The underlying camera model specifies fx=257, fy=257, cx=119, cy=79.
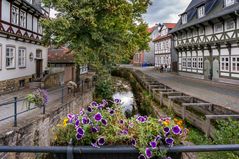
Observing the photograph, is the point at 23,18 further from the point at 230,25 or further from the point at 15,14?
the point at 230,25

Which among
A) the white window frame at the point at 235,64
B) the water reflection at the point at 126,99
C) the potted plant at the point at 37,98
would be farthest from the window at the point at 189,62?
the potted plant at the point at 37,98

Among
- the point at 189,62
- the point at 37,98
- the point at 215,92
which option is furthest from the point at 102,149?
the point at 189,62

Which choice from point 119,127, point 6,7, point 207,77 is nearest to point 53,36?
point 6,7

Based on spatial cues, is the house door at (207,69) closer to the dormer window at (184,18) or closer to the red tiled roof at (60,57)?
the dormer window at (184,18)

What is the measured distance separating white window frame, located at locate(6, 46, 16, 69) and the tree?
9.63 feet

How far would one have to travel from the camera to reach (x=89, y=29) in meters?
15.4

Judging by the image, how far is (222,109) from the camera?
408 inches

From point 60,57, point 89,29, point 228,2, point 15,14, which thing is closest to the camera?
point 89,29

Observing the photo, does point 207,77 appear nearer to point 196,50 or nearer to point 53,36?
point 196,50

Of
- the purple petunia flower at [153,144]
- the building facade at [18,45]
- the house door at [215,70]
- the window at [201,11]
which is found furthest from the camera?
the window at [201,11]

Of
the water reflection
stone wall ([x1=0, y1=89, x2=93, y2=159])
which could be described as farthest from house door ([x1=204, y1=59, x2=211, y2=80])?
stone wall ([x1=0, y1=89, x2=93, y2=159])

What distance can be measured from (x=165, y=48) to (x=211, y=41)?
72.7 ft

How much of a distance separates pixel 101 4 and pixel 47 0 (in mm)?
3265

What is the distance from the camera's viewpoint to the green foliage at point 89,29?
49.1 ft
